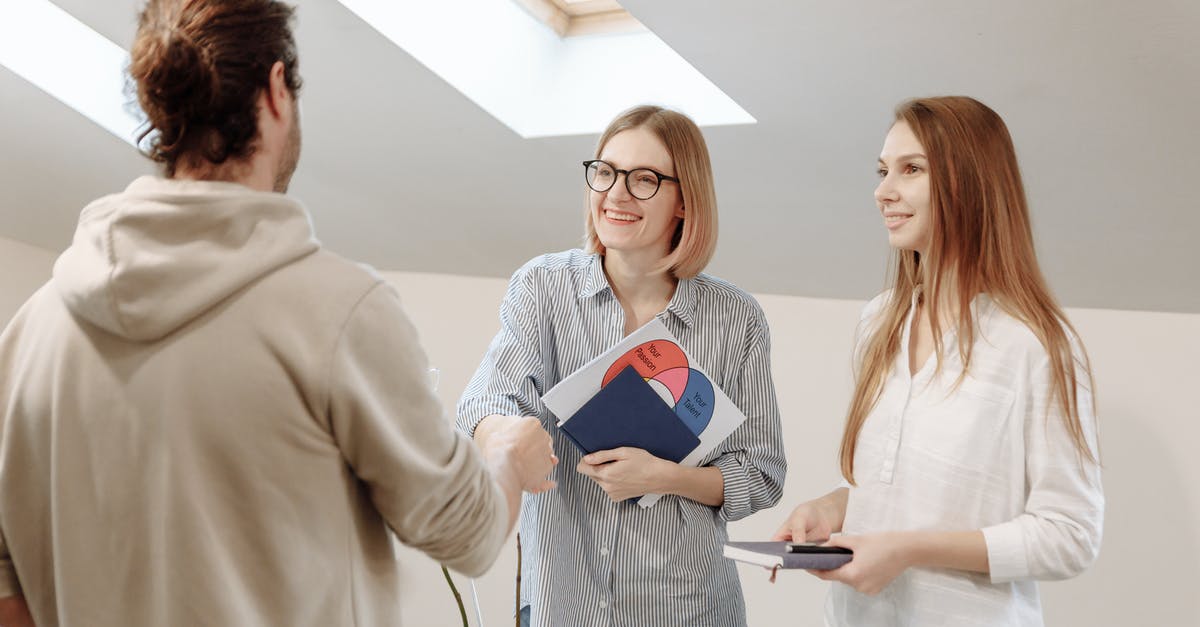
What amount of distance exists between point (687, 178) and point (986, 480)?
70 centimetres

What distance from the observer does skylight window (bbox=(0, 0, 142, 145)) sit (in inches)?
135

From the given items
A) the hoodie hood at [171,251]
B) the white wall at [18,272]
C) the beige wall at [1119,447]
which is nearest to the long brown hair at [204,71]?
the hoodie hood at [171,251]

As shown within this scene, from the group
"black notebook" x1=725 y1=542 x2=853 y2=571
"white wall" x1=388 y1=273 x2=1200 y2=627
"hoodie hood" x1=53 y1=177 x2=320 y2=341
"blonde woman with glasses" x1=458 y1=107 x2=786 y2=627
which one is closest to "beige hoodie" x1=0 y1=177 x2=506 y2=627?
"hoodie hood" x1=53 y1=177 x2=320 y2=341

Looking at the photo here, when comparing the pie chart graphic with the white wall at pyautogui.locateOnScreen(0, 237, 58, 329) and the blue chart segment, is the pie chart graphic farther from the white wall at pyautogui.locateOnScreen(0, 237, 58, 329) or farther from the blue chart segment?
the white wall at pyautogui.locateOnScreen(0, 237, 58, 329)

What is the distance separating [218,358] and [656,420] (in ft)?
2.71

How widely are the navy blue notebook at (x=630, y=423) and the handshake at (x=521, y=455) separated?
0.18 metres

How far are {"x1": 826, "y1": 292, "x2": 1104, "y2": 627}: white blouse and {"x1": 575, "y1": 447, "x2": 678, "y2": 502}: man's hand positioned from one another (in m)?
0.32

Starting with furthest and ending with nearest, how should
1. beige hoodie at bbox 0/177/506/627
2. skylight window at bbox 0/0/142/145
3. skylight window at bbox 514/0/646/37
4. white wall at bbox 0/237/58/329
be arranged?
white wall at bbox 0/237/58/329 < skylight window at bbox 0/0/142/145 < skylight window at bbox 514/0/646/37 < beige hoodie at bbox 0/177/506/627

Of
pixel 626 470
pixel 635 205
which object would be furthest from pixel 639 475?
pixel 635 205

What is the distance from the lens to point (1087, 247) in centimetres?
234

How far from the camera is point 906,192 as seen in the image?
1.59m

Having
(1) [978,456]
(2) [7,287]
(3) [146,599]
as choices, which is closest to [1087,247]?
(1) [978,456]

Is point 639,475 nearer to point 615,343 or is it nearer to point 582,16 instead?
point 615,343

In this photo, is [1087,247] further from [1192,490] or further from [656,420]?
[656,420]
